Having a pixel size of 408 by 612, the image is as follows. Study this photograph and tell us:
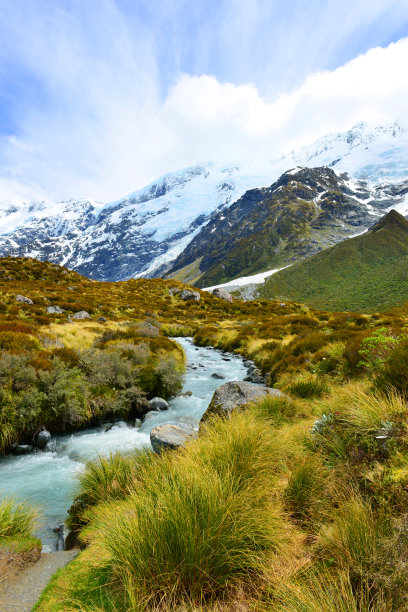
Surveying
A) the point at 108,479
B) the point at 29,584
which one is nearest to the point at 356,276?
the point at 108,479

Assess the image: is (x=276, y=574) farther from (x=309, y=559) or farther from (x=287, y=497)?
(x=287, y=497)

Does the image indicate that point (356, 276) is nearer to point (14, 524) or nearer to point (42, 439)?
point (42, 439)

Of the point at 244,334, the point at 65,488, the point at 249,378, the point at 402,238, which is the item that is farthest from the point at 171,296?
the point at 402,238

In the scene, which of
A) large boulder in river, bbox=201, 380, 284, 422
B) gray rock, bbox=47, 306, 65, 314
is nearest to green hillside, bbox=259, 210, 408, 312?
gray rock, bbox=47, 306, 65, 314

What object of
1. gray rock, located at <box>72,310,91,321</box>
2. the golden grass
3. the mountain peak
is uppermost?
the mountain peak

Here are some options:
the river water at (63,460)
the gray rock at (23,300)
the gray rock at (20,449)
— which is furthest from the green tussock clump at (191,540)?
the gray rock at (23,300)

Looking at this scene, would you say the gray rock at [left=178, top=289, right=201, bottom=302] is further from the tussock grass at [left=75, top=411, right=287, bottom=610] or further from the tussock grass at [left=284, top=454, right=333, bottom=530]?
the tussock grass at [left=75, top=411, right=287, bottom=610]

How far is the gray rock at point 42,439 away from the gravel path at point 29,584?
472cm

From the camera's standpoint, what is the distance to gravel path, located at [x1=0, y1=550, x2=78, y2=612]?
2994 mm

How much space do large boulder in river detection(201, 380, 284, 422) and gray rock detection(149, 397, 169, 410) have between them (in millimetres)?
3599

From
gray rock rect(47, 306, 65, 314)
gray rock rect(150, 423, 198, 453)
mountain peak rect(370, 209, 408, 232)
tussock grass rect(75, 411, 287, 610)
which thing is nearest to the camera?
tussock grass rect(75, 411, 287, 610)

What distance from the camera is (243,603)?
249 centimetres

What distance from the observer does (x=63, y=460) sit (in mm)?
7598

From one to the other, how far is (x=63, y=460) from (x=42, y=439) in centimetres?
100
